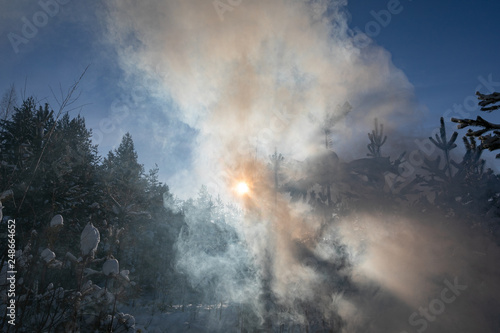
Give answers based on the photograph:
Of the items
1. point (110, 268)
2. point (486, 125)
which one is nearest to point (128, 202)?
point (110, 268)

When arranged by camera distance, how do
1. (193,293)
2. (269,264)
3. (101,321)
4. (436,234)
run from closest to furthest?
1. (101,321)
2. (436,234)
3. (269,264)
4. (193,293)

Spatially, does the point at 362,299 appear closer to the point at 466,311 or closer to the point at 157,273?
the point at 466,311

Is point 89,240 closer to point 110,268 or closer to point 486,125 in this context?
point 110,268

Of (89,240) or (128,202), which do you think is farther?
(128,202)

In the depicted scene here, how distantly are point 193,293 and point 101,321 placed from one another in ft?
55.9

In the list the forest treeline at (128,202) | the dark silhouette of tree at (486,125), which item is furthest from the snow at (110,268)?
the dark silhouette of tree at (486,125)

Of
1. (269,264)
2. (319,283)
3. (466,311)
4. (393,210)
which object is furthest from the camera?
(393,210)

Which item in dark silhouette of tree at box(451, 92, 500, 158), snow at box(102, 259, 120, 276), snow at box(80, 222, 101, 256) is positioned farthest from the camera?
snow at box(102, 259, 120, 276)

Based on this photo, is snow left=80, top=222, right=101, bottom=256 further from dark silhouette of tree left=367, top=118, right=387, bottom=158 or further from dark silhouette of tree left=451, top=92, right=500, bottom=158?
dark silhouette of tree left=367, top=118, right=387, bottom=158

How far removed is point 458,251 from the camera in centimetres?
1297

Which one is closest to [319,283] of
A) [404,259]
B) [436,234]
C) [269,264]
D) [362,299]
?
[362,299]

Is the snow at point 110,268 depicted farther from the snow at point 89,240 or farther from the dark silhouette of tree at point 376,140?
the dark silhouette of tree at point 376,140

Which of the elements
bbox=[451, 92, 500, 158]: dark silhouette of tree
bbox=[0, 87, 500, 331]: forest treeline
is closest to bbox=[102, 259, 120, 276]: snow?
bbox=[0, 87, 500, 331]: forest treeline

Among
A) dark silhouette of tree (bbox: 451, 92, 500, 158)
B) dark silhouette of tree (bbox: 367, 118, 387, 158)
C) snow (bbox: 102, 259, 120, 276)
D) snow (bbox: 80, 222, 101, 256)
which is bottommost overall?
snow (bbox: 102, 259, 120, 276)
